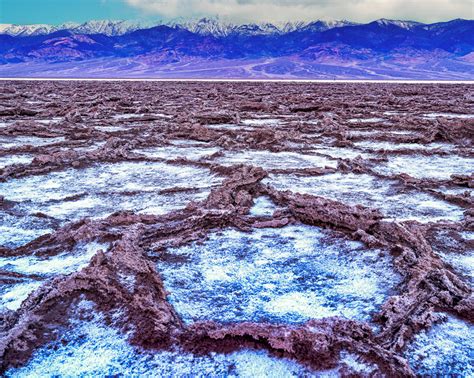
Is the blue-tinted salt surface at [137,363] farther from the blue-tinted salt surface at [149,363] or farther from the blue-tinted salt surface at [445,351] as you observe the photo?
the blue-tinted salt surface at [445,351]

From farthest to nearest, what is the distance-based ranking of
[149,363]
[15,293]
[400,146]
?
[400,146]
[15,293]
[149,363]

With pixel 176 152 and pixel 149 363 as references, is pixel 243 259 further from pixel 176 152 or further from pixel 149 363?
pixel 176 152

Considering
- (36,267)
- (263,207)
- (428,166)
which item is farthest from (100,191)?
(428,166)

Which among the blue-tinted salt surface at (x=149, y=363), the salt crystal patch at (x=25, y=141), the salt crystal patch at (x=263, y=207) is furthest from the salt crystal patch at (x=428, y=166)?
the salt crystal patch at (x=25, y=141)

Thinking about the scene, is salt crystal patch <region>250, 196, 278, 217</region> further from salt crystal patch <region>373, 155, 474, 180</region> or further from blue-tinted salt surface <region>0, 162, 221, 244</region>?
salt crystal patch <region>373, 155, 474, 180</region>

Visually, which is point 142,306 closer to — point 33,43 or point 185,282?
point 185,282

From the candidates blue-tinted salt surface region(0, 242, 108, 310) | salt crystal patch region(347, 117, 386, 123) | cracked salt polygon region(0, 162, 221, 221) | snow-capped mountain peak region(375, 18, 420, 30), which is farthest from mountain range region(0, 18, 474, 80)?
blue-tinted salt surface region(0, 242, 108, 310)
